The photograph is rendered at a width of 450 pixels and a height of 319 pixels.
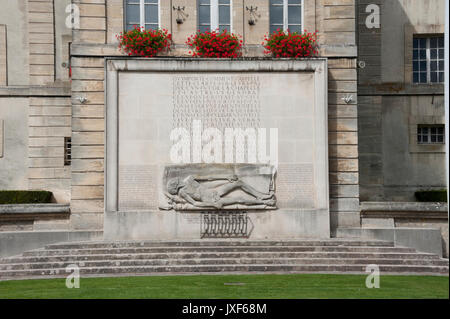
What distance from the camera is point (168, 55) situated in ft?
59.9

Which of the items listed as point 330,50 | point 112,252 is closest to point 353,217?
point 330,50

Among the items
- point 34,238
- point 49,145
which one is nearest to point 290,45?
point 34,238

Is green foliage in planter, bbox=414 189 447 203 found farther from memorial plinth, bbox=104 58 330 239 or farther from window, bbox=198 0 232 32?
window, bbox=198 0 232 32

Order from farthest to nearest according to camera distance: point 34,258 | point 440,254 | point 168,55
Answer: point 168,55 → point 440,254 → point 34,258

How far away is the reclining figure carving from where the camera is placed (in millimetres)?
17219

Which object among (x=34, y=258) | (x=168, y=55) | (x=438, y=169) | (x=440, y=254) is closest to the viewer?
(x=34, y=258)

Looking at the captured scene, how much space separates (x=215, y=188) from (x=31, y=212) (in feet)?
16.6

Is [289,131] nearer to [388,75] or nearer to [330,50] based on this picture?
[330,50]

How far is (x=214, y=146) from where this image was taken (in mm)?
17531

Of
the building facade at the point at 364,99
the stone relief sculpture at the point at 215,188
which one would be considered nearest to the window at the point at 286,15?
the stone relief sculpture at the point at 215,188

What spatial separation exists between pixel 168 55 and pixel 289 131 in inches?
159

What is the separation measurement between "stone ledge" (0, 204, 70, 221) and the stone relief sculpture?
2.83m
